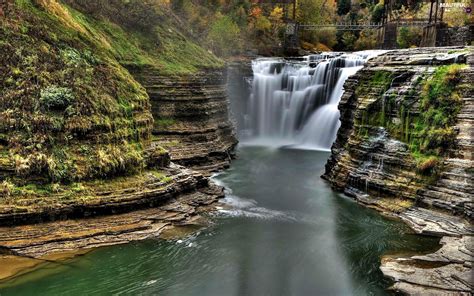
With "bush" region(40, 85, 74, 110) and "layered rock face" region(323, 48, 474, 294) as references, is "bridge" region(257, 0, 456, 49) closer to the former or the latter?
"layered rock face" region(323, 48, 474, 294)

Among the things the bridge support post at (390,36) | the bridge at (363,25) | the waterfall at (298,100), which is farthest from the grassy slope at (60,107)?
the bridge at (363,25)

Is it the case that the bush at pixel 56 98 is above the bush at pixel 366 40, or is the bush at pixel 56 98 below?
below

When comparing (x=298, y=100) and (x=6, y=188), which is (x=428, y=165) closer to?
(x=6, y=188)

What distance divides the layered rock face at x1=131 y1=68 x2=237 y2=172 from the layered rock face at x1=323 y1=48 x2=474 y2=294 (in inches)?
250

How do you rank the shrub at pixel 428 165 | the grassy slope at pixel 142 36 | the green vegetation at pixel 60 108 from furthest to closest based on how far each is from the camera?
1. the grassy slope at pixel 142 36
2. the shrub at pixel 428 165
3. the green vegetation at pixel 60 108

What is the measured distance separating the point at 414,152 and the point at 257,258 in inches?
318

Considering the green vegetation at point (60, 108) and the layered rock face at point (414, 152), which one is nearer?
the layered rock face at point (414, 152)

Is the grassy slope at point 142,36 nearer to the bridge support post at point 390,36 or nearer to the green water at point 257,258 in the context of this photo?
the green water at point 257,258

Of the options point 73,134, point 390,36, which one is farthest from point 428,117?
point 390,36

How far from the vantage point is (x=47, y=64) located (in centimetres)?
1466

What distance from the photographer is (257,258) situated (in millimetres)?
12414

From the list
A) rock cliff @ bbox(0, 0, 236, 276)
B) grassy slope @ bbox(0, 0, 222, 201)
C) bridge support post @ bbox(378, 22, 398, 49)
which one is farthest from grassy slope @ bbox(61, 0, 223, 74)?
bridge support post @ bbox(378, 22, 398, 49)

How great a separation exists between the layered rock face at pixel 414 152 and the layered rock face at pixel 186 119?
6337 mm

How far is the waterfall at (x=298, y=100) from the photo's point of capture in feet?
88.9
